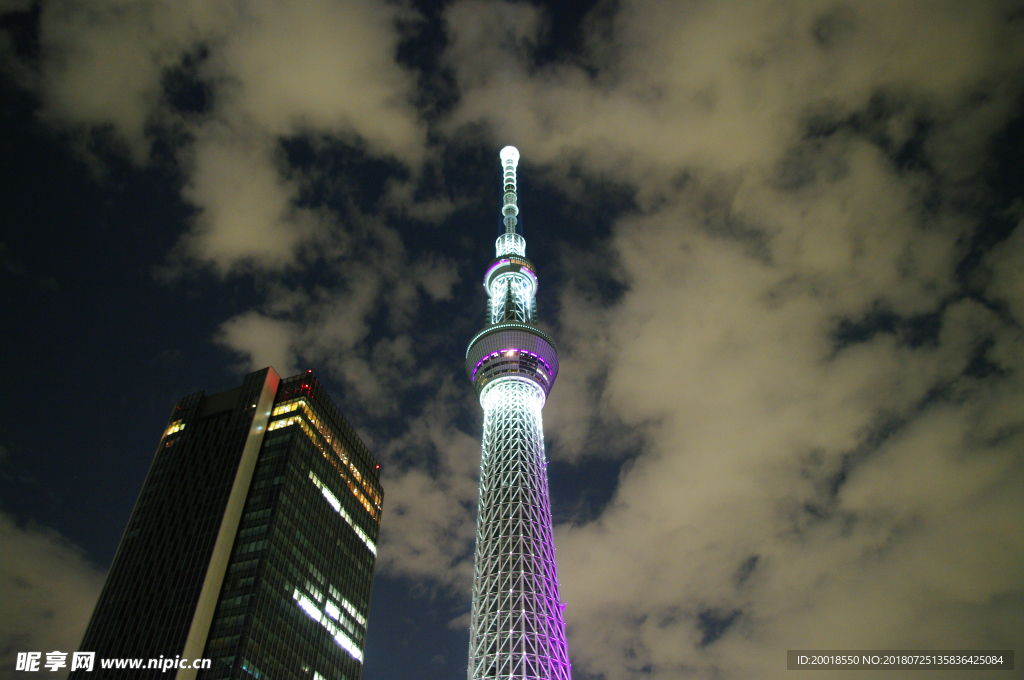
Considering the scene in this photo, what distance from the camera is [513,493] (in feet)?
362

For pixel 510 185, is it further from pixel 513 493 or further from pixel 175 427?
pixel 175 427

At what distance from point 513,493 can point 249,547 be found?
132 feet

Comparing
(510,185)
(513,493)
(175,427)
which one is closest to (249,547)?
(175,427)

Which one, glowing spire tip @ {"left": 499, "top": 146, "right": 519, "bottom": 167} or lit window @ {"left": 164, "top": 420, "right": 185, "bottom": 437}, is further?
glowing spire tip @ {"left": 499, "top": 146, "right": 519, "bottom": 167}

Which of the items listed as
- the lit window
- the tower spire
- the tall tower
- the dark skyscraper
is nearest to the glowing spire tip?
the tower spire

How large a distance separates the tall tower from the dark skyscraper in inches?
815

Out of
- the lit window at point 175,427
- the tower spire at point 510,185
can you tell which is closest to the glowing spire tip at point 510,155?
the tower spire at point 510,185

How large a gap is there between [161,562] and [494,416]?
56195 mm

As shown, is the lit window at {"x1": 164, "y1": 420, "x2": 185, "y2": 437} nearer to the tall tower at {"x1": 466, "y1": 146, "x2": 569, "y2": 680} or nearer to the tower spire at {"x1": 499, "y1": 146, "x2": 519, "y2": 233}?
the tall tower at {"x1": 466, "y1": 146, "x2": 569, "y2": 680}

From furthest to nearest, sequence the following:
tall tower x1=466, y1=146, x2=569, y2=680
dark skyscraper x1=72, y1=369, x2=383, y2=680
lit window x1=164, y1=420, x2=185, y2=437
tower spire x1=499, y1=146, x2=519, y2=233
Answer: tower spire x1=499, y1=146, x2=519, y2=233 < lit window x1=164, y1=420, x2=185, y2=437 < tall tower x1=466, y1=146, x2=569, y2=680 < dark skyscraper x1=72, y1=369, x2=383, y2=680

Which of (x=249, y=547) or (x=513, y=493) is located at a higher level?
(x=513, y=493)

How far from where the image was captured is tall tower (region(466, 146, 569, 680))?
304 ft

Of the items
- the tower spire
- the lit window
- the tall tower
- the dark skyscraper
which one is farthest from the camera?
the tower spire

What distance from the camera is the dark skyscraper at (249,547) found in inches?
3263
